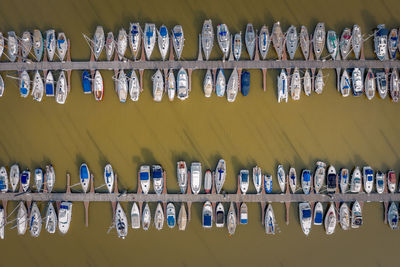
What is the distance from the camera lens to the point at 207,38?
34.9 feet

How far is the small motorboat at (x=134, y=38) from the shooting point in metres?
10.6

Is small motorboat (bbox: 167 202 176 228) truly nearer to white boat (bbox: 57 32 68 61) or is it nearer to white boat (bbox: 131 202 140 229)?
white boat (bbox: 131 202 140 229)

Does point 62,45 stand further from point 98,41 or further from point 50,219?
point 50,219

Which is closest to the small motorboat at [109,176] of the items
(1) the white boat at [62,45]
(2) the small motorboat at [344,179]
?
(1) the white boat at [62,45]

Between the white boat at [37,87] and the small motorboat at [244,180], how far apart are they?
8697 millimetres

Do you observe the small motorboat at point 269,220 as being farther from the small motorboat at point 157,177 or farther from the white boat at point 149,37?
the white boat at point 149,37

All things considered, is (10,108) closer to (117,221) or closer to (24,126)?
(24,126)

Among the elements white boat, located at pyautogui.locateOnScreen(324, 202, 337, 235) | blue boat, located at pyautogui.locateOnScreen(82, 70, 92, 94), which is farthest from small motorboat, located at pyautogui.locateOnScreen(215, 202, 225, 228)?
blue boat, located at pyautogui.locateOnScreen(82, 70, 92, 94)

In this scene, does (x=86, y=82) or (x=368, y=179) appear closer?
(x=368, y=179)

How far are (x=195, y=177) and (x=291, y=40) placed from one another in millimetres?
6646

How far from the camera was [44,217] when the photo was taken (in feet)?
35.8

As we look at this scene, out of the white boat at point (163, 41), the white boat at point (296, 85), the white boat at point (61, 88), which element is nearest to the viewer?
the white boat at point (296, 85)

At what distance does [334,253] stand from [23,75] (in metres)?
14.6

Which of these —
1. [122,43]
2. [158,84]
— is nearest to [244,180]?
[158,84]
